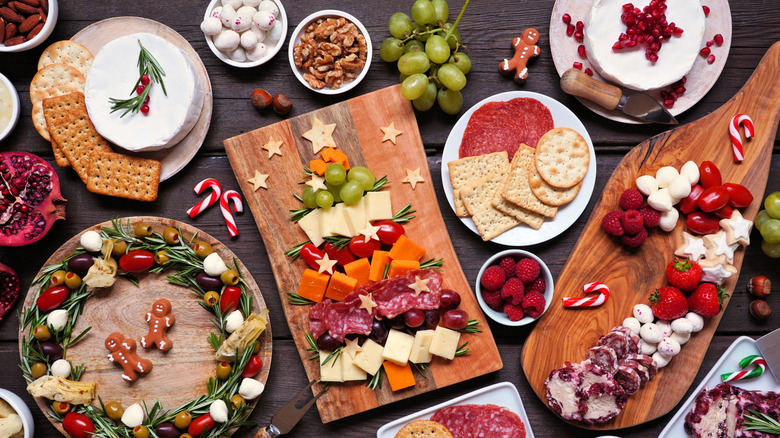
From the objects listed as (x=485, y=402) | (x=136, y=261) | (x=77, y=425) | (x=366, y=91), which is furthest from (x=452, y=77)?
(x=77, y=425)

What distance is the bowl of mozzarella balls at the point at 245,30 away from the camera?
1.92 m

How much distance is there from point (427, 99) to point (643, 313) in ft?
3.73

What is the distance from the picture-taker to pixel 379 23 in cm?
206

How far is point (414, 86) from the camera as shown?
185 centimetres

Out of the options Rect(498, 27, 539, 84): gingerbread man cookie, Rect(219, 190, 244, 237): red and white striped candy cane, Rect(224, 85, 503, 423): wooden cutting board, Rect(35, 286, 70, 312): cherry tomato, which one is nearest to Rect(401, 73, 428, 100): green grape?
Rect(224, 85, 503, 423): wooden cutting board

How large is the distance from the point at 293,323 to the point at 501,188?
0.94m

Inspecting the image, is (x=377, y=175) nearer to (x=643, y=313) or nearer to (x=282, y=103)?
(x=282, y=103)

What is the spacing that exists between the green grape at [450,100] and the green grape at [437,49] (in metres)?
0.12

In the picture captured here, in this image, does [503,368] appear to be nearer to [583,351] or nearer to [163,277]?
[583,351]

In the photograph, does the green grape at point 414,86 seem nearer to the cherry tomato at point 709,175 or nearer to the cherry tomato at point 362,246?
the cherry tomato at point 362,246

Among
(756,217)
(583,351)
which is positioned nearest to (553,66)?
(756,217)

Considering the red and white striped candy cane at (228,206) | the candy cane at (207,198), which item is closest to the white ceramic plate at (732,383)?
the red and white striped candy cane at (228,206)

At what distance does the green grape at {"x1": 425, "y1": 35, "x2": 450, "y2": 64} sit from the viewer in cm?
186

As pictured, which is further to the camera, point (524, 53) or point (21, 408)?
point (524, 53)
